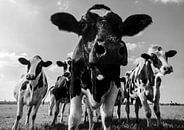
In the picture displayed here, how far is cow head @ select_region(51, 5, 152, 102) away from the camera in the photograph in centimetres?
410

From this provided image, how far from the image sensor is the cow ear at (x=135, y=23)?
5324 mm

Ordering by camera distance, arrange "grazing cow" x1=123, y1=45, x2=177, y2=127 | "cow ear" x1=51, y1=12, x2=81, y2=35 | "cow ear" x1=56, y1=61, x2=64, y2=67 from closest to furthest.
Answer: "cow ear" x1=51, y1=12, x2=81, y2=35
"grazing cow" x1=123, y1=45, x2=177, y2=127
"cow ear" x1=56, y1=61, x2=64, y2=67

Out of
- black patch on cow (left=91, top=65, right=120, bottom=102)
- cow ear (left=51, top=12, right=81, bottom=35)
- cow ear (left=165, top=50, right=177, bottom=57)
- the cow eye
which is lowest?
black patch on cow (left=91, top=65, right=120, bottom=102)

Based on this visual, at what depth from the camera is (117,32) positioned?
4711 millimetres

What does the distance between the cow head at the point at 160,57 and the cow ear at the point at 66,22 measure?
538 cm

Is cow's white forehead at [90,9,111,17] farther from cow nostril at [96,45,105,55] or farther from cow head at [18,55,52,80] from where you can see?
cow head at [18,55,52,80]

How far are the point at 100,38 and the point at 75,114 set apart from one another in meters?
1.55

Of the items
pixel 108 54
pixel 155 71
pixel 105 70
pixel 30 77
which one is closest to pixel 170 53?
pixel 155 71

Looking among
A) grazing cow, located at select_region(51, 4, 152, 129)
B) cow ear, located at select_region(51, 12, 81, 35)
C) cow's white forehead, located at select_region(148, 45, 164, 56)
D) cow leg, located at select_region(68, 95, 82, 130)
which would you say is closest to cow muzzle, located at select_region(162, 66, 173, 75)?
cow's white forehead, located at select_region(148, 45, 164, 56)

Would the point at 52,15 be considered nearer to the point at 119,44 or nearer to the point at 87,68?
the point at 87,68

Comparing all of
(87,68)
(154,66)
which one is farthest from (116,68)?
(154,66)

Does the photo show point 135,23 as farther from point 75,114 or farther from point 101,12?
point 75,114

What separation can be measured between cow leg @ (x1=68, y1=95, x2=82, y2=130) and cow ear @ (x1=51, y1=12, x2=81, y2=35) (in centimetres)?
137

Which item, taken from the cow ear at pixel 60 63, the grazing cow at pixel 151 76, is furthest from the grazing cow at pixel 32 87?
the grazing cow at pixel 151 76
